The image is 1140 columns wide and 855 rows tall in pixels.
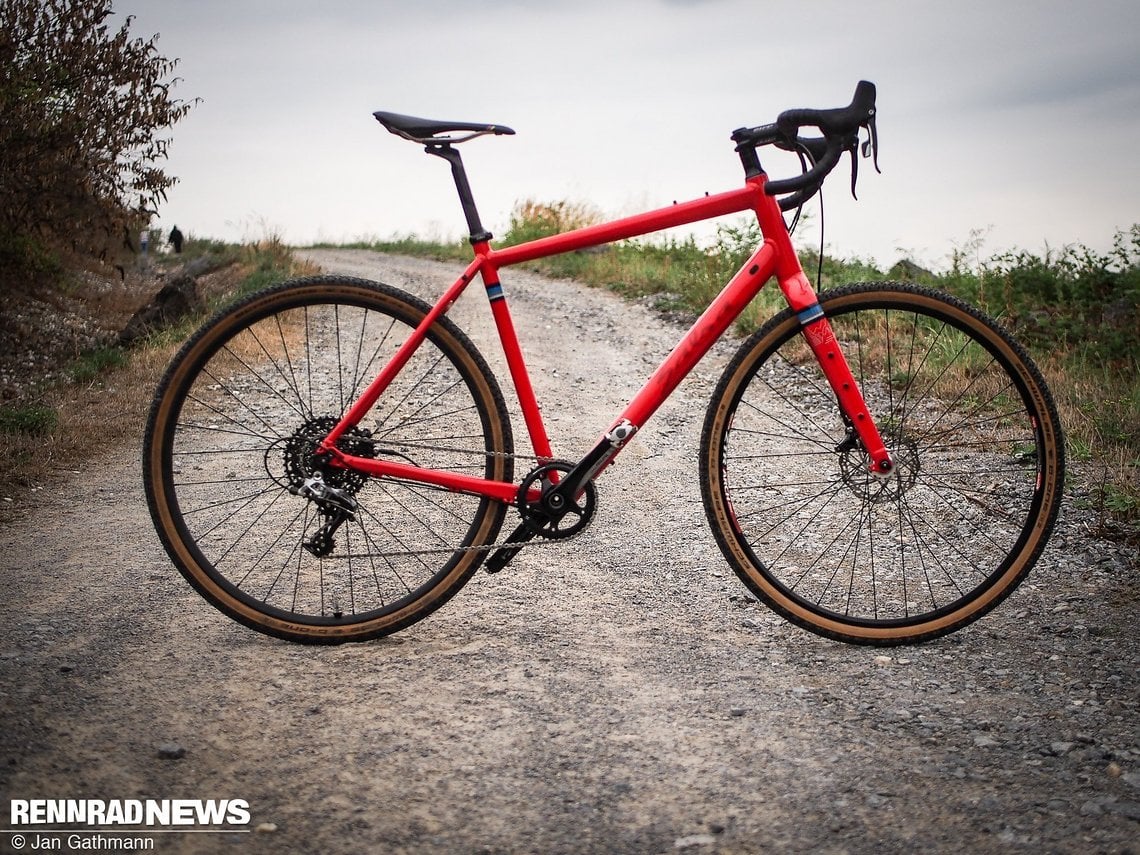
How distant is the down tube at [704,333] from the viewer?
3.27m

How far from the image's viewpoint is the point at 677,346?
3.27m

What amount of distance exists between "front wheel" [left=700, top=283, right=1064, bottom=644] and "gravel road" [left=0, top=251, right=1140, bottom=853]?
24 centimetres

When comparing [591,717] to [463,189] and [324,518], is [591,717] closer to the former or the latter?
[324,518]

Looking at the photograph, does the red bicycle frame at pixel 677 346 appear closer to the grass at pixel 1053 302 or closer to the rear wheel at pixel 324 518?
the rear wheel at pixel 324 518

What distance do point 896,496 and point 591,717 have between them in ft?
4.55

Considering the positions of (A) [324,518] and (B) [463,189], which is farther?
(A) [324,518]

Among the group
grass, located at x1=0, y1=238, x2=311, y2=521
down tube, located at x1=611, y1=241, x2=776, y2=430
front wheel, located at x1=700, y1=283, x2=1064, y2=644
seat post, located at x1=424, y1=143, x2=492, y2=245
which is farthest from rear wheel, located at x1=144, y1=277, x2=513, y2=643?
grass, located at x1=0, y1=238, x2=311, y2=521

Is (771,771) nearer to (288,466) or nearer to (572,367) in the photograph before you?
(288,466)

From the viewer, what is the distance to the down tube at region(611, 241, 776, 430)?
3.27 metres
